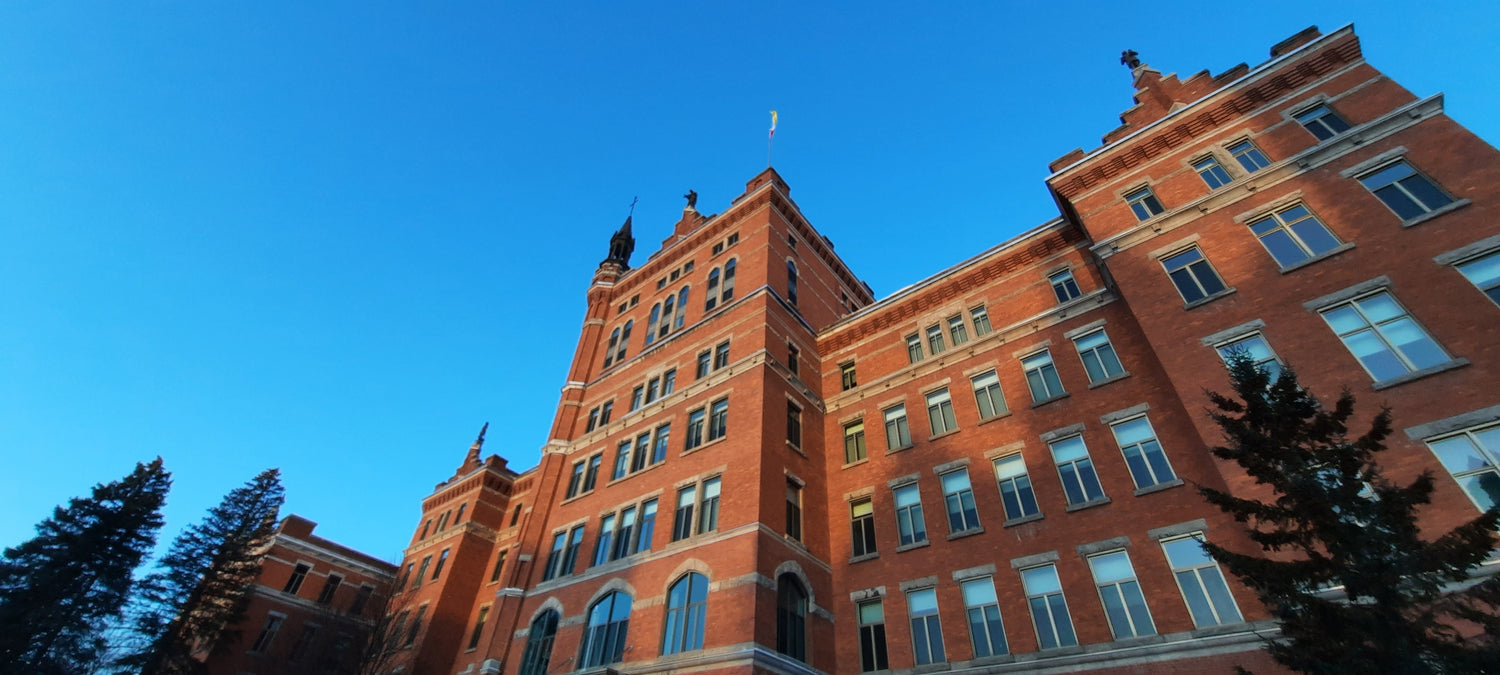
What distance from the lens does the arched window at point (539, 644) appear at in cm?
2445

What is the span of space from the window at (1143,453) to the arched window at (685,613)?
14283 millimetres

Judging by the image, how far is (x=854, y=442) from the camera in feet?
89.9

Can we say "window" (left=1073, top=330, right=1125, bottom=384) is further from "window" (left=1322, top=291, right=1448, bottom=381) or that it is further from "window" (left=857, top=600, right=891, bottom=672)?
→ "window" (left=857, top=600, right=891, bottom=672)

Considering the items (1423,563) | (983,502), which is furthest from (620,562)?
(1423,563)

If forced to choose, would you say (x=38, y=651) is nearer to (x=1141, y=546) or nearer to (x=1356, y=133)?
(x=1141, y=546)

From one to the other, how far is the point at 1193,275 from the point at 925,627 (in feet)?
46.5

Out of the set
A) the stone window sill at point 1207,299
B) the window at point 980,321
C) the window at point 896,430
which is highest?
the window at point 980,321

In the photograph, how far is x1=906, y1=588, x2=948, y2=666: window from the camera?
64.4 ft

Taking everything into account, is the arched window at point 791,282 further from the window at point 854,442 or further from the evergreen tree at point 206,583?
the evergreen tree at point 206,583

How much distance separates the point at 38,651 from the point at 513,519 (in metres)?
22.4

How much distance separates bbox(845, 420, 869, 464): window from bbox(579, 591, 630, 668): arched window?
1075cm

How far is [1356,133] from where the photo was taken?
60.5 feet

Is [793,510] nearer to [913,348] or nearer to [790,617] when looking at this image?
[790,617]

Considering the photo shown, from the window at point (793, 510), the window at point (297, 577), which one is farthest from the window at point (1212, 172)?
the window at point (297, 577)
